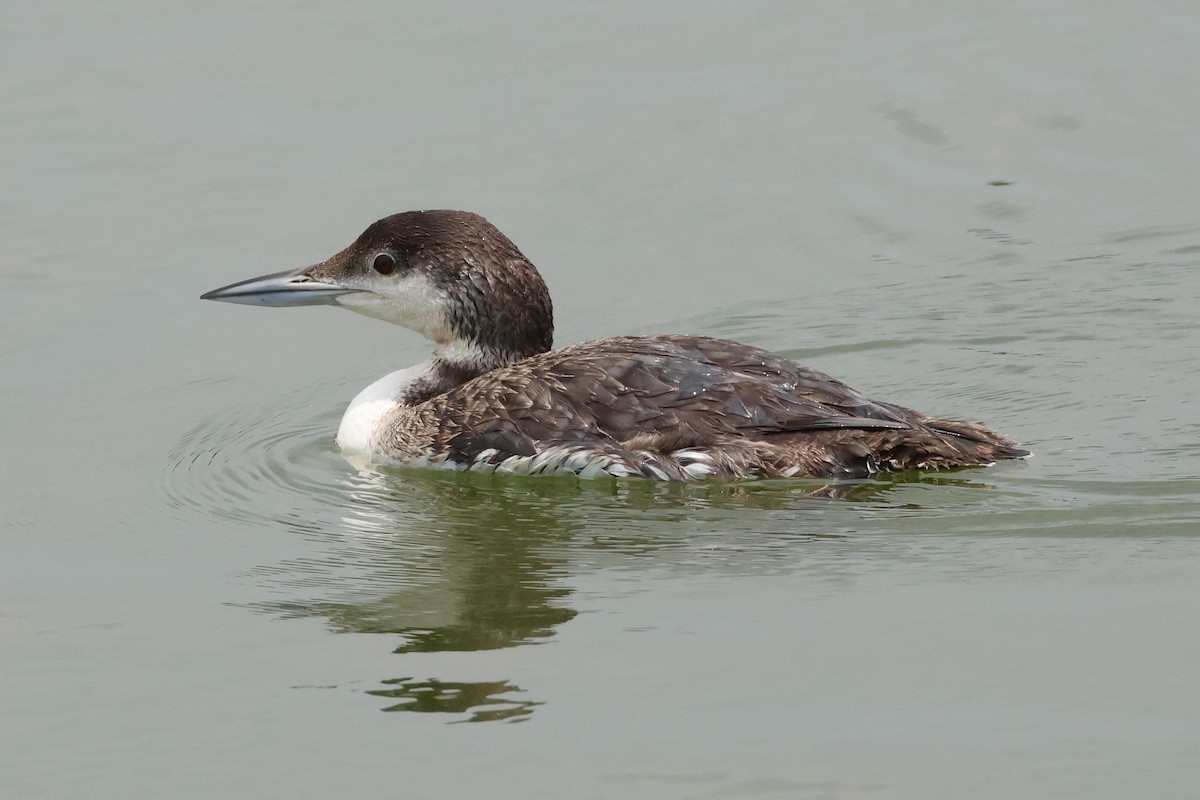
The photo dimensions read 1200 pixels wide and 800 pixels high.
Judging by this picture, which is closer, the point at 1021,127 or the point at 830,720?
the point at 830,720

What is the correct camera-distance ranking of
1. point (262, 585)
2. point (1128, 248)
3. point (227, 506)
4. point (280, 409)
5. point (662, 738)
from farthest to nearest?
1. point (1128, 248)
2. point (280, 409)
3. point (227, 506)
4. point (262, 585)
5. point (662, 738)

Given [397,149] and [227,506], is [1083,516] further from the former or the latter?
[397,149]

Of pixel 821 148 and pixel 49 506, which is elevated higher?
pixel 821 148

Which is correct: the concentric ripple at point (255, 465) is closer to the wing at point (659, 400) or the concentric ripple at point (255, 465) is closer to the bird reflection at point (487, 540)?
the bird reflection at point (487, 540)

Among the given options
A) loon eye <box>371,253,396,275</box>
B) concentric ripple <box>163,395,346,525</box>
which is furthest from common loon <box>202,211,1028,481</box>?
concentric ripple <box>163,395,346,525</box>

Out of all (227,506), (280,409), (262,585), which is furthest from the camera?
(280,409)

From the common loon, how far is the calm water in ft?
0.50

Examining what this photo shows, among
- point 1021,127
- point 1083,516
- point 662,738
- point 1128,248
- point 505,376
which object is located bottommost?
point 662,738

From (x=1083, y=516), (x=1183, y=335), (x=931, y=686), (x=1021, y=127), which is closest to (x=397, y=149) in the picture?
(x=1021, y=127)

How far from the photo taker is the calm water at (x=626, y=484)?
5.62 metres

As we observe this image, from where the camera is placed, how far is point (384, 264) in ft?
28.5

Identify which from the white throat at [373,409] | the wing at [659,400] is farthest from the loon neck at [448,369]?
the wing at [659,400]

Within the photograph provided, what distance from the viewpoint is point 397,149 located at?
39.8ft

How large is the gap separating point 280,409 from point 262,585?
2552 millimetres
